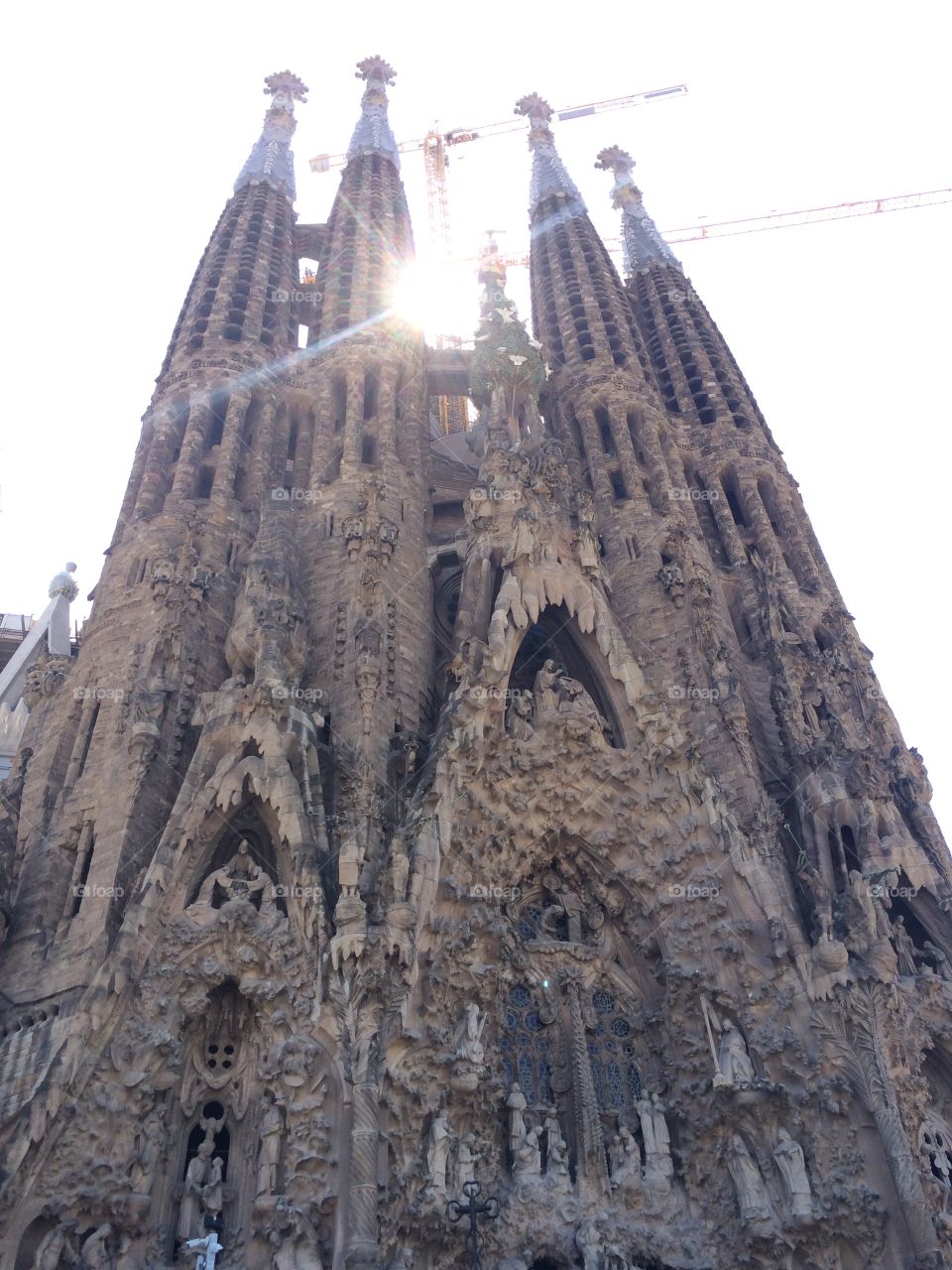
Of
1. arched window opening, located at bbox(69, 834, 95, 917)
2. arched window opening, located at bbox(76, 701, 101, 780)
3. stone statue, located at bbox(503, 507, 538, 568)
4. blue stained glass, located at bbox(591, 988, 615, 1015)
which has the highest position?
stone statue, located at bbox(503, 507, 538, 568)

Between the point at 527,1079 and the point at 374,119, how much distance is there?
32.7 meters

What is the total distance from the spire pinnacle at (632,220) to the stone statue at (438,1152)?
28896 millimetres

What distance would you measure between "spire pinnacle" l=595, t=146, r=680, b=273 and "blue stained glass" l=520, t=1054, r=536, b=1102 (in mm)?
26976

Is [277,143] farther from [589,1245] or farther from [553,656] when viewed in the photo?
[589,1245]

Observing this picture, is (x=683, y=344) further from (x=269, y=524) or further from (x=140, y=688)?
(x=140, y=688)

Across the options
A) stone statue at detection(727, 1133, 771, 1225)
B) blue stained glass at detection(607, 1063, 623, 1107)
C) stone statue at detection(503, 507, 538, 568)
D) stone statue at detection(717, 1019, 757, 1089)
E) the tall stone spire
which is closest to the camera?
stone statue at detection(727, 1133, 771, 1225)

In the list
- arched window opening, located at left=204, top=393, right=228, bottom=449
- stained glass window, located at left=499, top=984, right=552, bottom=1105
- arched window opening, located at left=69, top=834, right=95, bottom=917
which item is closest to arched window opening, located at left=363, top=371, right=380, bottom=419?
arched window opening, located at left=204, top=393, right=228, bottom=449

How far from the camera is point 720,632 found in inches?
883

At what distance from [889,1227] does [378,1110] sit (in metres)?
6.68

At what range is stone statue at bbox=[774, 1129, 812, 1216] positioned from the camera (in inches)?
567

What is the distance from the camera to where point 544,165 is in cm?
4038

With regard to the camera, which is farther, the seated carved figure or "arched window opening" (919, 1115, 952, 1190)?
"arched window opening" (919, 1115, 952, 1190)

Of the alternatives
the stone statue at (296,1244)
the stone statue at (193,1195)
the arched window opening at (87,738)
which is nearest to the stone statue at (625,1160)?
the stone statue at (296,1244)

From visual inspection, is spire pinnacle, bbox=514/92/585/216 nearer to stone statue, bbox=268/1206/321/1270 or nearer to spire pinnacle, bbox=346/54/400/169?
spire pinnacle, bbox=346/54/400/169
